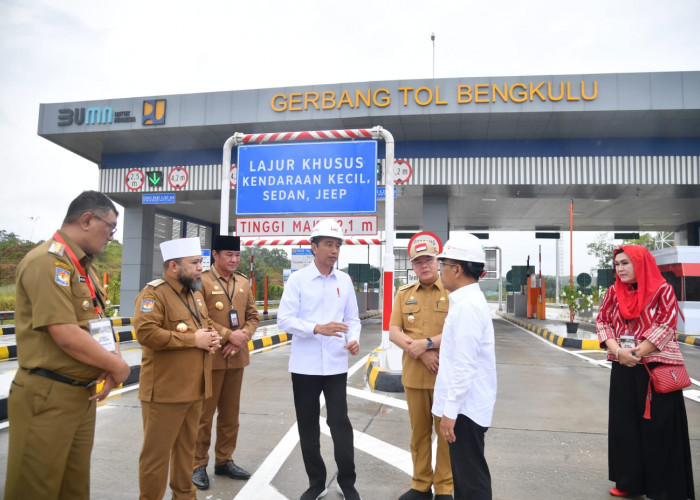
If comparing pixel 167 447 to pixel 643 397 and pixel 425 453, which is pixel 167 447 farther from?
pixel 643 397

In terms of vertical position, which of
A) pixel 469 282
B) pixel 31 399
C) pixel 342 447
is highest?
pixel 469 282

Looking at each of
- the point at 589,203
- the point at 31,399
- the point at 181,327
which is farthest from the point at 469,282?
the point at 589,203

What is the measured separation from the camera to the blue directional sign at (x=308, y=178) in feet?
21.7

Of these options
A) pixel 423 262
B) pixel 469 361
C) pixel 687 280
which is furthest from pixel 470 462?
pixel 687 280

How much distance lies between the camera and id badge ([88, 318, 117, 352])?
2.20 metres

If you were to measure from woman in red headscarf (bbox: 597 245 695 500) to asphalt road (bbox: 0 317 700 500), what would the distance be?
0.90 ft

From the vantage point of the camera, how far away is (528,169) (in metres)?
12.7

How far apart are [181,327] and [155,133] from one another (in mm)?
11324

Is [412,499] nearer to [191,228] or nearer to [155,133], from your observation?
[155,133]

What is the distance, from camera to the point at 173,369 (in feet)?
9.16

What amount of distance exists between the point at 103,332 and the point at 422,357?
188 centimetres

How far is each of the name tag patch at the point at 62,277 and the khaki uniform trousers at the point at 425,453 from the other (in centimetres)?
214

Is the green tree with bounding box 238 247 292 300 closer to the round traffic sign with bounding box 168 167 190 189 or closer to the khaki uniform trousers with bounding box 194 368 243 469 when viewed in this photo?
the round traffic sign with bounding box 168 167 190 189

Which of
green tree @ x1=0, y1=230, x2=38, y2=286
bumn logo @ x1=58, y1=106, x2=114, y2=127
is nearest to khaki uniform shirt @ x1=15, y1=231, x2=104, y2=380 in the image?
bumn logo @ x1=58, y1=106, x2=114, y2=127
